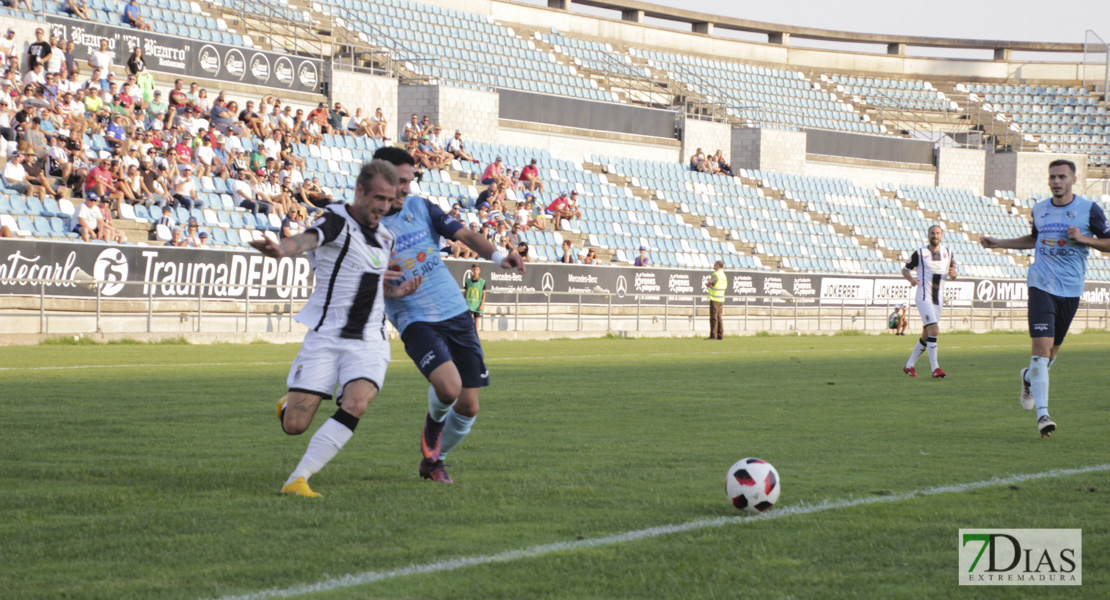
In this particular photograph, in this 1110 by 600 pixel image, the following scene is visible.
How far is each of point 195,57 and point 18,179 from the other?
9142 millimetres

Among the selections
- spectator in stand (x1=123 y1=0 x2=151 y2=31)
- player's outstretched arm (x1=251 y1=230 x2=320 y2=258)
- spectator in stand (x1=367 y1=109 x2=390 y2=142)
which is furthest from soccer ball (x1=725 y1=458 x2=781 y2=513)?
spectator in stand (x1=367 y1=109 x2=390 y2=142)

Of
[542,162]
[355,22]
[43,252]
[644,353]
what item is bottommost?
[644,353]

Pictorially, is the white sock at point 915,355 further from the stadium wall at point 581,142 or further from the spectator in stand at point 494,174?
the stadium wall at point 581,142

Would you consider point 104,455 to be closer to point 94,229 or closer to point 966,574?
point 966,574

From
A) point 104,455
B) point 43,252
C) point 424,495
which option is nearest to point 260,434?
point 104,455

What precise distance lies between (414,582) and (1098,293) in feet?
141

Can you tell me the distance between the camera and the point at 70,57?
25.6 meters

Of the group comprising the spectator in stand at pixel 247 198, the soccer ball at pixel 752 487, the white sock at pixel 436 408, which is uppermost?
the spectator in stand at pixel 247 198

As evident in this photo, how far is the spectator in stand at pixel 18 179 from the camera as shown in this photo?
2203 cm

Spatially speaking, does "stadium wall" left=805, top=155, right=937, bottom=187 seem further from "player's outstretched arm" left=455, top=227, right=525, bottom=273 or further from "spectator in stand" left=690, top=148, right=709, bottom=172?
"player's outstretched arm" left=455, top=227, right=525, bottom=273

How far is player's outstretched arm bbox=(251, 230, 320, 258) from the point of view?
18.9ft

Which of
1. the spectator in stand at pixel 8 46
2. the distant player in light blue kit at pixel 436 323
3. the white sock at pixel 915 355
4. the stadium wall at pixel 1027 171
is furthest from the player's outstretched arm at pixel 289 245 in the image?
the stadium wall at pixel 1027 171

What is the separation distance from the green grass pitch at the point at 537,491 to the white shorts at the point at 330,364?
61 cm

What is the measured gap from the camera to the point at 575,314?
30.1 m
